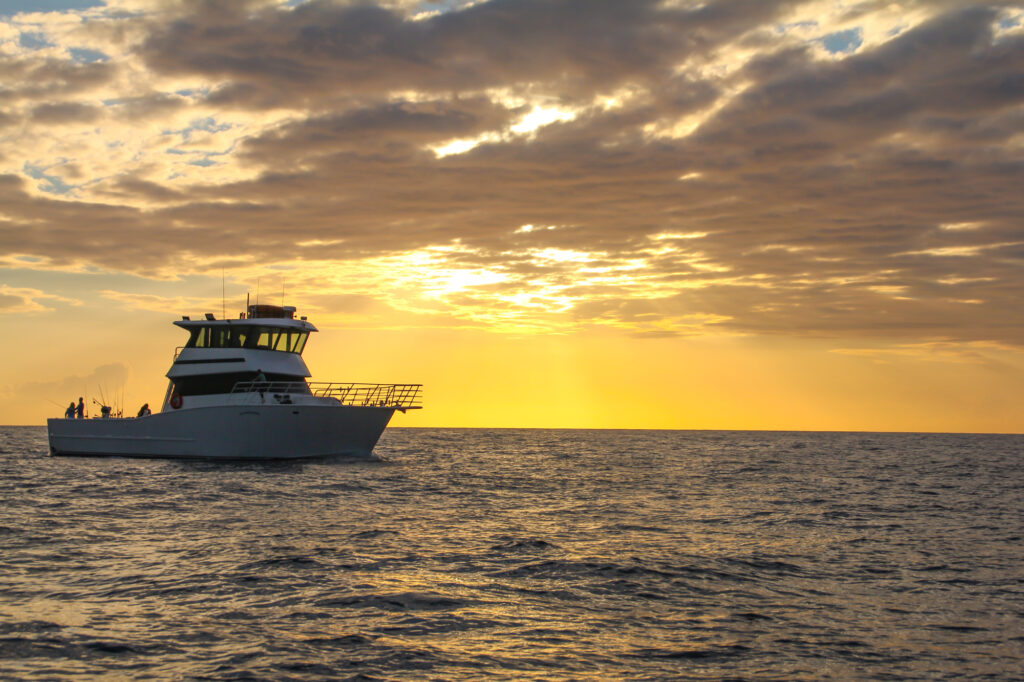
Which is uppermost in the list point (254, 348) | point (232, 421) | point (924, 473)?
point (254, 348)

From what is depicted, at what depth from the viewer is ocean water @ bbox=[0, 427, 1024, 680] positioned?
1021cm

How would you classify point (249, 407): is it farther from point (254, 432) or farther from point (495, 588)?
point (495, 588)

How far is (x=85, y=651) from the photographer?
10.3m

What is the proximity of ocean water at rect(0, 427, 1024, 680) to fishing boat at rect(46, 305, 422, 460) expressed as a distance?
10.0m

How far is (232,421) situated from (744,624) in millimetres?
31779

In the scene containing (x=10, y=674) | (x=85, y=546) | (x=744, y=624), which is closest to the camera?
Result: (x=10, y=674)

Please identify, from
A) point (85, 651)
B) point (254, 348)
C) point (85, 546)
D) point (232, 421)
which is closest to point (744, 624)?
point (85, 651)

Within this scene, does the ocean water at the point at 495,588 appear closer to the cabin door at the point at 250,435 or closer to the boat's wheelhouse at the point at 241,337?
the cabin door at the point at 250,435

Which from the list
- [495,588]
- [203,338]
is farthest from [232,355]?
[495,588]

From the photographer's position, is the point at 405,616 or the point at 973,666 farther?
the point at 405,616

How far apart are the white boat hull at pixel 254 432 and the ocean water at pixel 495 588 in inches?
375

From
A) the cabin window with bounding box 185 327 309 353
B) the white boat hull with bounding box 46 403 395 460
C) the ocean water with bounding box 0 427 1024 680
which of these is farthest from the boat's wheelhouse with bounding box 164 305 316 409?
the ocean water with bounding box 0 427 1024 680

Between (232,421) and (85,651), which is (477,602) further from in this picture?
(232,421)

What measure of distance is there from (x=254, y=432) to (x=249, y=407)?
1201 mm
